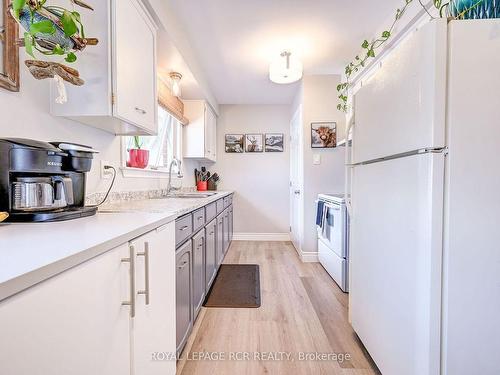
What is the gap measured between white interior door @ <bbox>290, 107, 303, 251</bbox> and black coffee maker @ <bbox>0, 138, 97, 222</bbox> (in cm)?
278

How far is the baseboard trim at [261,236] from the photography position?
175 inches

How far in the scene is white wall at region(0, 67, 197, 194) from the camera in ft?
3.44

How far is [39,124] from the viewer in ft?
3.87

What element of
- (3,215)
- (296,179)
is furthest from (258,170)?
(3,215)

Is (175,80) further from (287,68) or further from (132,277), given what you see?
(132,277)

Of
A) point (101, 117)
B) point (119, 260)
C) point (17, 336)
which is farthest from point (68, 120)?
point (17, 336)

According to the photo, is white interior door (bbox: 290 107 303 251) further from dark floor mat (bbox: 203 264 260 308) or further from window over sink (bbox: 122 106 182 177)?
window over sink (bbox: 122 106 182 177)

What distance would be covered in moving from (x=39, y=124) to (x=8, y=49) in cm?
31

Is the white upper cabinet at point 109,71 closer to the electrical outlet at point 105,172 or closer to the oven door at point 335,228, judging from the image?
the electrical outlet at point 105,172

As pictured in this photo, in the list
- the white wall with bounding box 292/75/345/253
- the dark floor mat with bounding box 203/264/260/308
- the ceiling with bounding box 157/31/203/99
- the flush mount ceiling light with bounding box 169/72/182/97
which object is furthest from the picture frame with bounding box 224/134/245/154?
the dark floor mat with bounding box 203/264/260/308

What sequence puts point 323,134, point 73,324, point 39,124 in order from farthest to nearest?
point 323,134
point 39,124
point 73,324

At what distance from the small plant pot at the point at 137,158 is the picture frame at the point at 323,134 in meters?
2.10

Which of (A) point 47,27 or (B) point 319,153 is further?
(B) point 319,153

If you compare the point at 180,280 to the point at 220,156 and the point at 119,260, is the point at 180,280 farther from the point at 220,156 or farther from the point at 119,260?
the point at 220,156
